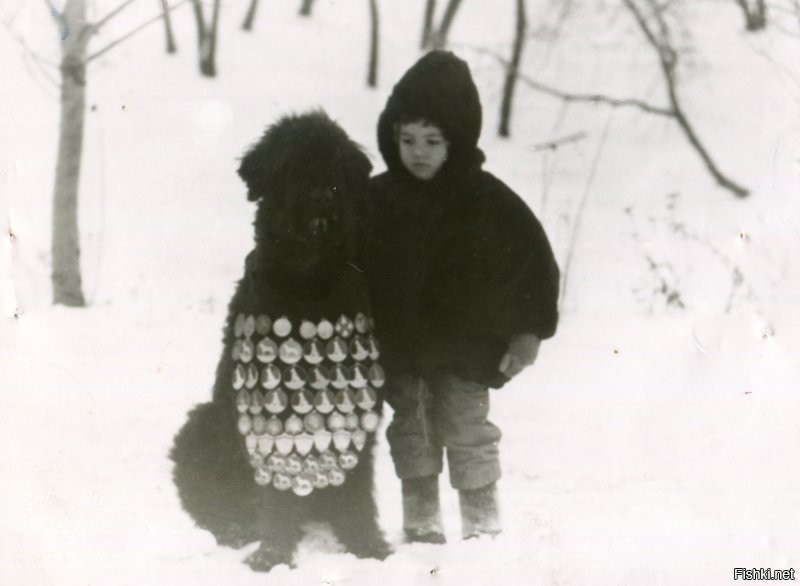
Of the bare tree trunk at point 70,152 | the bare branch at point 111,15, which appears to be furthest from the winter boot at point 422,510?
the bare branch at point 111,15

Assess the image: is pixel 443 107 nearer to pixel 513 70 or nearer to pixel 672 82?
pixel 513 70

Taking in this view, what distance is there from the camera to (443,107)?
1.18m

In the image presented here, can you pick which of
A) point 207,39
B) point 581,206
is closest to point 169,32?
point 207,39

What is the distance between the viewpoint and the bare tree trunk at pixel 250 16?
130 centimetres

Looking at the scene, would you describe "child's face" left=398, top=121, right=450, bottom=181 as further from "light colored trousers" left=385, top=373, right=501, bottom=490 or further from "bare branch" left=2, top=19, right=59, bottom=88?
"bare branch" left=2, top=19, right=59, bottom=88

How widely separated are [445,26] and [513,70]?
0.11 metres

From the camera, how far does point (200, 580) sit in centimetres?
131

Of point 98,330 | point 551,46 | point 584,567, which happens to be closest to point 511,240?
point 551,46

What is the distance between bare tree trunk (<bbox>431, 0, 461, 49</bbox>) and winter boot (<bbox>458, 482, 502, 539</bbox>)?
2.03 ft

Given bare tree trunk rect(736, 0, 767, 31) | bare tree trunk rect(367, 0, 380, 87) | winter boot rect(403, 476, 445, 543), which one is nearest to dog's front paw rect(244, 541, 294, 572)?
winter boot rect(403, 476, 445, 543)

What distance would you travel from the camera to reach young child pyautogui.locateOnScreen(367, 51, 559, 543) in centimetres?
119

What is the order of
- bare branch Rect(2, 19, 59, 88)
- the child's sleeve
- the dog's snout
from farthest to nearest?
bare branch Rect(2, 19, 59, 88) → the child's sleeve → the dog's snout

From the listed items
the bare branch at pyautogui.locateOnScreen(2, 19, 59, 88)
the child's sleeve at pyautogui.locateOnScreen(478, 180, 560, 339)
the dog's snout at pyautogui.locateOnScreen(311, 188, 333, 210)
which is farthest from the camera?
the bare branch at pyautogui.locateOnScreen(2, 19, 59, 88)

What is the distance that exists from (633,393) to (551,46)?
1.67 feet
